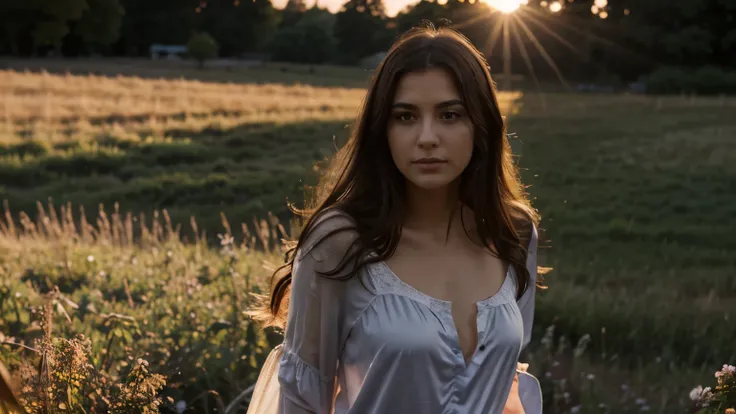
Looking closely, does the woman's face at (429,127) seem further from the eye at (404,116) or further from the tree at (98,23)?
the tree at (98,23)

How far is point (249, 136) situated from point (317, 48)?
5595cm

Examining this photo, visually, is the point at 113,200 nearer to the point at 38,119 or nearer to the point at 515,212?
the point at 38,119

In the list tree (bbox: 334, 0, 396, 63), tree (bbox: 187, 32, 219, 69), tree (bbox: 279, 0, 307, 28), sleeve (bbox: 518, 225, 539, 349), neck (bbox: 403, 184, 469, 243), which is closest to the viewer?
neck (bbox: 403, 184, 469, 243)

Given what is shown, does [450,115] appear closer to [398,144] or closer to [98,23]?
[398,144]

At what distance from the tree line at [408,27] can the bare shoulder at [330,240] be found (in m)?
16.1

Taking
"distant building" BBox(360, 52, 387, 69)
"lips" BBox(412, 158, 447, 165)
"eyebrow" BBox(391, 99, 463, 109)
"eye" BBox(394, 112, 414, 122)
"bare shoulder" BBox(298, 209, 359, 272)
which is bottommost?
"bare shoulder" BBox(298, 209, 359, 272)

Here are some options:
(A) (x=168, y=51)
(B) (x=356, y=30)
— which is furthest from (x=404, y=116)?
(B) (x=356, y=30)

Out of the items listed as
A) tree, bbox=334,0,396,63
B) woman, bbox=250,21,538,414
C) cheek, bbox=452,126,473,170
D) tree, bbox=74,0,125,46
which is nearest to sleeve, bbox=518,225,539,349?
woman, bbox=250,21,538,414

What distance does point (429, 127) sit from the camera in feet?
6.68

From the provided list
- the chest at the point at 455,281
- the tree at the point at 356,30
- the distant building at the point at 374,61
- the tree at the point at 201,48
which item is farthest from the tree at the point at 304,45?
the chest at the point at 455,281

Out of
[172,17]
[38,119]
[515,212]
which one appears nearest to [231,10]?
[172,17]

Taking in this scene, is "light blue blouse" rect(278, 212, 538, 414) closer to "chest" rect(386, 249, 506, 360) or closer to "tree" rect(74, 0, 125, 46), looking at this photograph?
"chest" rect(386, 249, 506, 360)

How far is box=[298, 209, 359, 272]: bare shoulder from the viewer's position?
6.64ft

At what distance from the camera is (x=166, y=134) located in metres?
21.2
